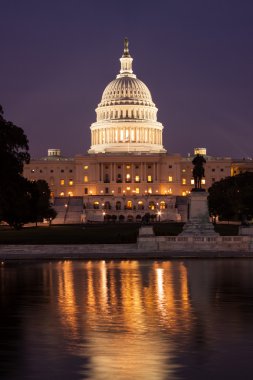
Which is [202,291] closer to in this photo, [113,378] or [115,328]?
[115,328]

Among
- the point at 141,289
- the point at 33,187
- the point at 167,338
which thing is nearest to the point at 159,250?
the point at 33,187

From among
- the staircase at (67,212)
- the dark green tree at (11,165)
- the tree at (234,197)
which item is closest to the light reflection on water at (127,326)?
the dark green tree at (11,165)

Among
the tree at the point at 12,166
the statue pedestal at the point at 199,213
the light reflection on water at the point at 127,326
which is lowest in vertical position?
the light reflection on water at the point at 127,326

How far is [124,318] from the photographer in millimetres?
29750

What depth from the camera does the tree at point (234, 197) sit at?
126250 millimetres

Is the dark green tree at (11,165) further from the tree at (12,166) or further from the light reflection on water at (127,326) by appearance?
the light reflection on water at (127,326)

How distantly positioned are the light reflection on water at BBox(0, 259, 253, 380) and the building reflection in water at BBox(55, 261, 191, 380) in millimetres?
28

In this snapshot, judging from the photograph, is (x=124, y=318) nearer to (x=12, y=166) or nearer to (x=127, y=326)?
(x=127, y=326)

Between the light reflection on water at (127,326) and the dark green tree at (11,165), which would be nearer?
the light reflection on water at (127,326)

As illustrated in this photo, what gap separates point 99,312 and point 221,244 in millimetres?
37322

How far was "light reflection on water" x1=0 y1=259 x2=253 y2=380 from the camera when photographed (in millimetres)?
21578

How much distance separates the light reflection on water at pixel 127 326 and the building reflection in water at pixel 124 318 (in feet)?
0.09

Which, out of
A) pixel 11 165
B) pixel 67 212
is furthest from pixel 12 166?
pixel 67 212

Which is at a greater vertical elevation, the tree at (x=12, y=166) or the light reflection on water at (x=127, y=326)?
the tree at (x=12, y=166)
